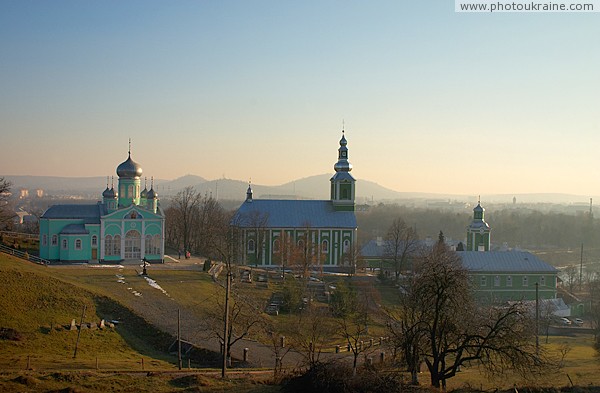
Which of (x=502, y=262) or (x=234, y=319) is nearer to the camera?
(x=234, y=319)

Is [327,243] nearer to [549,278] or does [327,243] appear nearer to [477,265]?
[477,265]

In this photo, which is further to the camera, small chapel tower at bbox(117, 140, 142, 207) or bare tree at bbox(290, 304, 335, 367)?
small chapel tower at bbox(117, 140, 142, 207)

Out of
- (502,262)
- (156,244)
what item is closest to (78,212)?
(156,244)

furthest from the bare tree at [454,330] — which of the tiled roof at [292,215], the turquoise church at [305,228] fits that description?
the tiled roof at [292,215]

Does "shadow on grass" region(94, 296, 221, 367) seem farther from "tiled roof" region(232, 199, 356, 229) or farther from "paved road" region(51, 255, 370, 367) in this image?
"tiled roof" region(232, 199, 356, 229)

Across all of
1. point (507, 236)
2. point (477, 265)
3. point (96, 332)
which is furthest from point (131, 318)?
point (507, 236)

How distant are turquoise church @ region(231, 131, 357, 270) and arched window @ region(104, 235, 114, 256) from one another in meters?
12.4

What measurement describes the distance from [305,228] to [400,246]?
835 centimetres

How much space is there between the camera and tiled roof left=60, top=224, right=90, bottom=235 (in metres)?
41.0

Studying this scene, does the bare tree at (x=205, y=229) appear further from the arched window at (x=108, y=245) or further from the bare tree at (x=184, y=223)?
the arched window at (x=108, y=245)

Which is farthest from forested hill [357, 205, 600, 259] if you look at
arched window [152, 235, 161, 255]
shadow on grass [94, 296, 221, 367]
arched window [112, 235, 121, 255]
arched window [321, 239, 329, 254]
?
shadow on grass [94, 296, 221, 367]

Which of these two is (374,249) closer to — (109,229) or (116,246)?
(116,246)

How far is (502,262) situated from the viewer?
52094 millimetres

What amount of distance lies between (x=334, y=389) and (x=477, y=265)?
38205 millimetres
